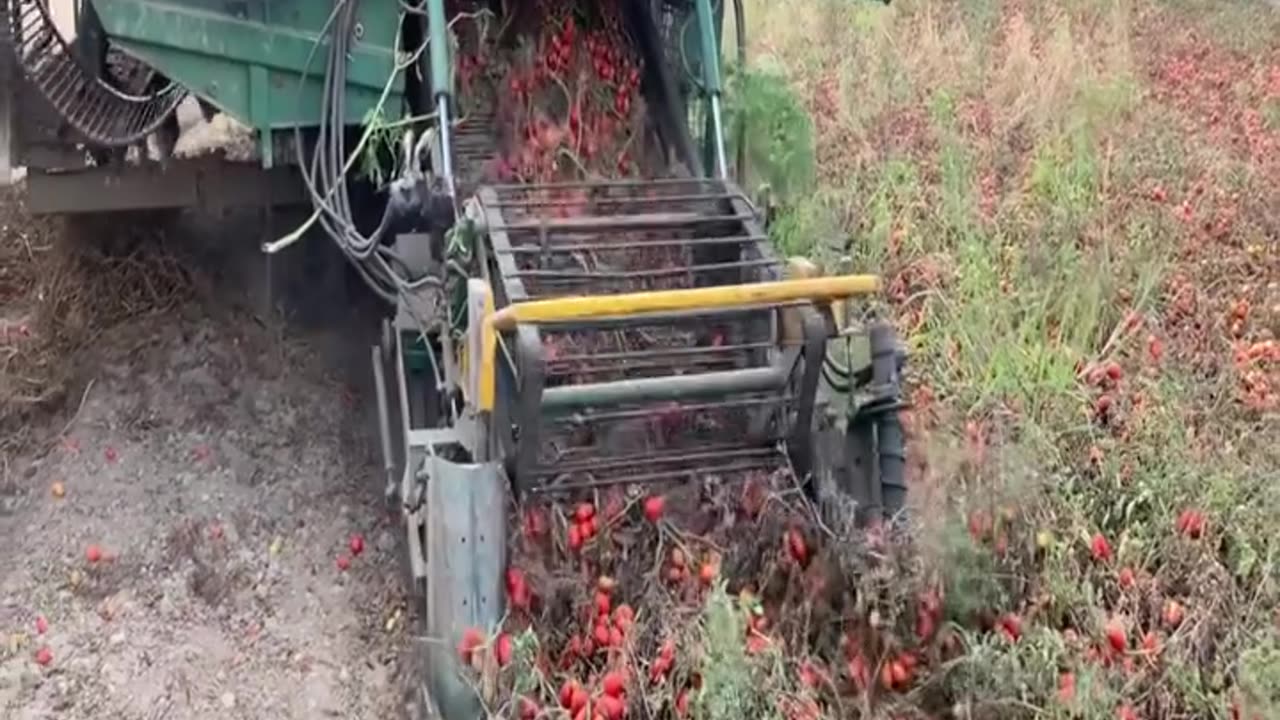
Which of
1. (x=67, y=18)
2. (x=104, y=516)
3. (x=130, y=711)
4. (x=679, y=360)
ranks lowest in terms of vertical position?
(x=130, y=711)

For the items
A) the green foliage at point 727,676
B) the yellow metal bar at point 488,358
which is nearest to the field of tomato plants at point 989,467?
the green foliage at point 727,676

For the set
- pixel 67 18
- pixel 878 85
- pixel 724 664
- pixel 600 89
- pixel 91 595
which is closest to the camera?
pixel 724 664

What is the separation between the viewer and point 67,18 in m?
5.45

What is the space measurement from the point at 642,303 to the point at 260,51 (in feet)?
5.90

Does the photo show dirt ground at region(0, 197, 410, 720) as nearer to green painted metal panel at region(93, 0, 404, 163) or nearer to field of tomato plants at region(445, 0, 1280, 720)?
field of tomato plants at region(445, 0, 1280, 720)

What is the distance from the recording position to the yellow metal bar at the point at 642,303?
3510 mm

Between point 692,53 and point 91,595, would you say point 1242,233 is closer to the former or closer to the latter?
point 692,53

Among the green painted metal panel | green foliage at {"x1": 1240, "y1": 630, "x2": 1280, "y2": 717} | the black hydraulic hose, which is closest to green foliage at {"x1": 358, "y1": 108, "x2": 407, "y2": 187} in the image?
the green painted metal panel

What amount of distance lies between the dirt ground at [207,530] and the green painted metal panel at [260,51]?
1.21 meters

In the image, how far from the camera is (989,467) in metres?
4.05

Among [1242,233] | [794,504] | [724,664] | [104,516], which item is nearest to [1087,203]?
[1242,233]

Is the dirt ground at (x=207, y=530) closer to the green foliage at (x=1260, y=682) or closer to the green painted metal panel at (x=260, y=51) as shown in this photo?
the green painted metal panel at (x=260, y=51)

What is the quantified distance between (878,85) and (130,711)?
555cm

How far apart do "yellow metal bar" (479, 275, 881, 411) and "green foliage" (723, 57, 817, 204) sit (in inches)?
90.6
